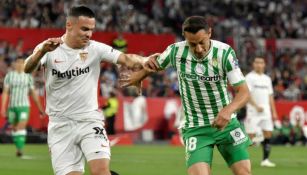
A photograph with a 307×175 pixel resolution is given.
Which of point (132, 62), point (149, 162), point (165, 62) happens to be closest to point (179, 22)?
point (149, 162)

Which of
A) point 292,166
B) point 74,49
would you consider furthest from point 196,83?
point 292,166

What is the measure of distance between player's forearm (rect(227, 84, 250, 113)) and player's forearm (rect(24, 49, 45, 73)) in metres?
1.98

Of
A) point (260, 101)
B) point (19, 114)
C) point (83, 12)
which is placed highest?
point (83, 12)

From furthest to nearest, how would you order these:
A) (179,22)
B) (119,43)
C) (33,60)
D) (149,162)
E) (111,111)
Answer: (179,22) < (119,43) < (111,111) < (149,162) < (33,60)

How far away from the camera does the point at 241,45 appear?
33.6m

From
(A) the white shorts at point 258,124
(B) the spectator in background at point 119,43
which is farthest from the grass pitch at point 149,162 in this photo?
(B) the spectator in background at point 119,43

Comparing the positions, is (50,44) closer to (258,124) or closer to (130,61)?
(130,61)

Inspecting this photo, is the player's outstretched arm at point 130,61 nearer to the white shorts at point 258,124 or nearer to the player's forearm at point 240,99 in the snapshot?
the player's forearm at point 240,99

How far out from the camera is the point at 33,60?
8.49 metres

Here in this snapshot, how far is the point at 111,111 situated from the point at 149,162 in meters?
7.41

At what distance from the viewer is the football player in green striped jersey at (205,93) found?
902 centimetres

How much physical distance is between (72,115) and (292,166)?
374 inches

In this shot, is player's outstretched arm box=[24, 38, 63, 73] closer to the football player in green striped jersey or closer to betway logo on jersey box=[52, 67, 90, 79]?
betway logo on jersey box=[52, 67, 90, 79]

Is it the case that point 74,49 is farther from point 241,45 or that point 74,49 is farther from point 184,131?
point 241,45
